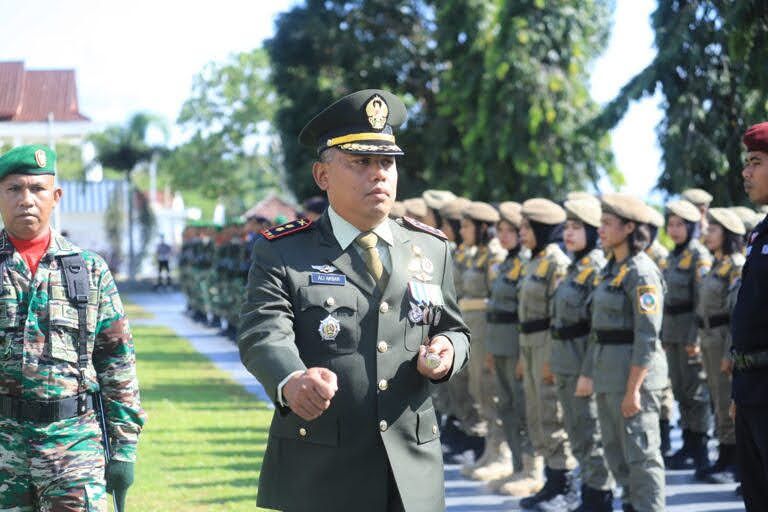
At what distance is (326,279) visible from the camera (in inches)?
145

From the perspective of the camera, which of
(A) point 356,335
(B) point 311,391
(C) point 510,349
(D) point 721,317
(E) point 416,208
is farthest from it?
(E) point 416,208

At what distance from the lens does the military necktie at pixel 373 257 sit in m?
3.76

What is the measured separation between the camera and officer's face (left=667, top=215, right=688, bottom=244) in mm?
9945

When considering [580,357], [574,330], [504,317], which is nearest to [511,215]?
[504,317]

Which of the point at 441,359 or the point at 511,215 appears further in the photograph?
the point at 511,215

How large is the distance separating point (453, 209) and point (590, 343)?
351 cm

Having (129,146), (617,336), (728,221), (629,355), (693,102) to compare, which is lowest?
(629,355)

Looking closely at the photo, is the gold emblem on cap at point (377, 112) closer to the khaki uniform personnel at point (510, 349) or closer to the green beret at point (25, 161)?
the green beret at point (25, 161)

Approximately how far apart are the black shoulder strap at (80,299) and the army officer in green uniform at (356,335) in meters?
1.05

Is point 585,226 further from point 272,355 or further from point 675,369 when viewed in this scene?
point 272,355

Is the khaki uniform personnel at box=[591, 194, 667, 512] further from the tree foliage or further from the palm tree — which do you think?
the palm tree

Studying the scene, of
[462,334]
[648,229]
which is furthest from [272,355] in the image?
[648,229]

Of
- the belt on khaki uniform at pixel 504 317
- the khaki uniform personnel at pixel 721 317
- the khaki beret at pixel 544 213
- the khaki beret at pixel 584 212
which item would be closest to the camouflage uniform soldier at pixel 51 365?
the khaki beret at pixel 584 212

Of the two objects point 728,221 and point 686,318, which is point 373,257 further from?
point 686,318
